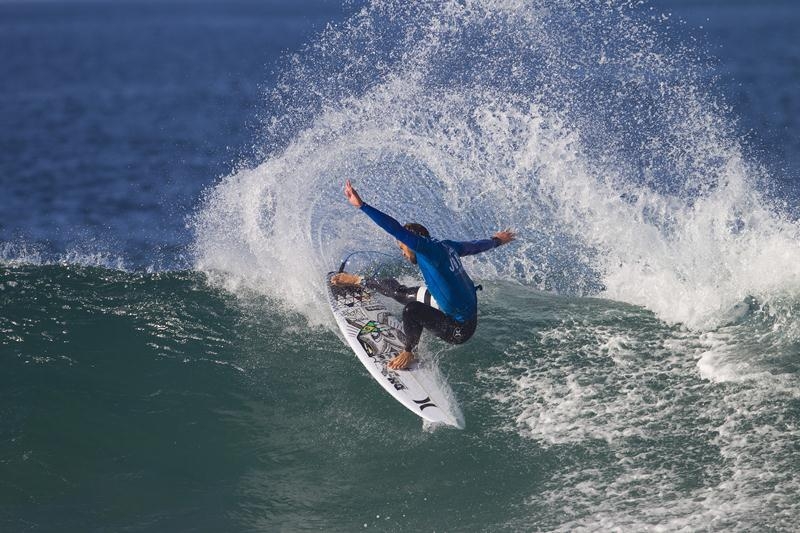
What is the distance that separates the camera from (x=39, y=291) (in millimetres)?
12781

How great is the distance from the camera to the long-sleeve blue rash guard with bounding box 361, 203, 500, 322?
9328 millimetres

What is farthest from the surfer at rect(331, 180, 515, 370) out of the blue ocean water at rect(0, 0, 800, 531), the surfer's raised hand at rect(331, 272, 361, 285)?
the surfer's raised hand at rect(331, 272, 361, 285)

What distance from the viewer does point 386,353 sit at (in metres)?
10.2

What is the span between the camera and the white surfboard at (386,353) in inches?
362

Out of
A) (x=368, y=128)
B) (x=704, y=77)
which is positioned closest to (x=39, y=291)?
(x=368, y=128)

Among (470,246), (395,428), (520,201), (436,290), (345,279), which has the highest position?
(520,201)

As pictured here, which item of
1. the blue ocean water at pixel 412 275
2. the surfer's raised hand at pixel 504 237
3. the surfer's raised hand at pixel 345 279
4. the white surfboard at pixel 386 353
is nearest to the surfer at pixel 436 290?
the white surfboard at pixel 386 353

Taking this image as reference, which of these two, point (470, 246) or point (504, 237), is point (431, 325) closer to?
point (470, 246)

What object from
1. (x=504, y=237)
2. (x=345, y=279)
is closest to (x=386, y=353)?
(x=345, y=279)

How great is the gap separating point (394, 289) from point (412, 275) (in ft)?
6.35

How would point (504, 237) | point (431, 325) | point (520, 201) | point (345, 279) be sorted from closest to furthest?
point (431, 325) < point (504, 237) < point (345, 279) < point (520, 201)

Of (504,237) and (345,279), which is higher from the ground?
(345,279)

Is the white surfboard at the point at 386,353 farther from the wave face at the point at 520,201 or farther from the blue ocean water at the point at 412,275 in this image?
the wave face at the point at 520,201

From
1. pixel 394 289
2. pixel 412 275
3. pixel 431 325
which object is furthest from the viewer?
pixel 412 275
